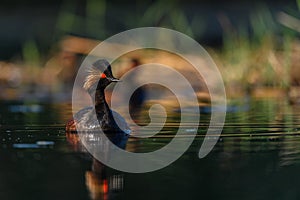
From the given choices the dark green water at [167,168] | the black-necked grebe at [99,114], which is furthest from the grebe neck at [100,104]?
the dark green water at [167,168]

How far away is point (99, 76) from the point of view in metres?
9.07

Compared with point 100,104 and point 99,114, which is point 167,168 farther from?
point 100,104

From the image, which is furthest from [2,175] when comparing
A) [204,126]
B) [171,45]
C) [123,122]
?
[171,45]

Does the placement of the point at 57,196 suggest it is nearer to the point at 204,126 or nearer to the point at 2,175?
the point at 2,175

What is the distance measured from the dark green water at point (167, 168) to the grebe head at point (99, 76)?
0.52m

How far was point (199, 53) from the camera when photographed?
45.1 feet

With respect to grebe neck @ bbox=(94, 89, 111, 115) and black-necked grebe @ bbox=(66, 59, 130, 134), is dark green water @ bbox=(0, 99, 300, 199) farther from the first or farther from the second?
grebe neck @ bbox=(94, 89, 111, 115)

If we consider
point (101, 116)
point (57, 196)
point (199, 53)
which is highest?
point (199, 53)

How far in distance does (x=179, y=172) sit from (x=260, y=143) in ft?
4.75

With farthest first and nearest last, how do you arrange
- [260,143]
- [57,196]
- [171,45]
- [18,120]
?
[171,45]
[18,120]
[260,143]
[57,196]

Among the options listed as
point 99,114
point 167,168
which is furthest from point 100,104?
point 167,168

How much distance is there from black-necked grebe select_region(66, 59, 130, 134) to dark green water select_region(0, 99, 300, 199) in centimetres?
22

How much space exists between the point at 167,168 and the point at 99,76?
262 cm

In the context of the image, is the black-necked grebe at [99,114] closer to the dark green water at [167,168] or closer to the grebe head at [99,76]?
the grebe head at [99,76]
